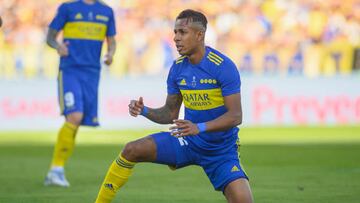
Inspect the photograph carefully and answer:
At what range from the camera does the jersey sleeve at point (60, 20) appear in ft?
33.9

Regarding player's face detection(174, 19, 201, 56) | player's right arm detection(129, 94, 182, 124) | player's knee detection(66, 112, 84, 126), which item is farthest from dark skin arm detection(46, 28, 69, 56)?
player's face detection(174, 19, 201, 56)

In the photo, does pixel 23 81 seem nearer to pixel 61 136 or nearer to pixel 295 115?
pixel 295 115

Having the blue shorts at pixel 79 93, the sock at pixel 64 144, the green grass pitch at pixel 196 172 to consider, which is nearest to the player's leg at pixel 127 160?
the green grass pitch at pixel 196 172

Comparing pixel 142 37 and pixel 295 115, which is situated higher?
pixel 142 37

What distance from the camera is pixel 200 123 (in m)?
6.45

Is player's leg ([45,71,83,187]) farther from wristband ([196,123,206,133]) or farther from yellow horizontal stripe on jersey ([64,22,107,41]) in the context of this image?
wristband ([196,123,206,133])

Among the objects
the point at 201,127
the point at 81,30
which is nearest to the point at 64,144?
the point at 81,30

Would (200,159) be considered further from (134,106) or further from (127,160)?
(134,106)

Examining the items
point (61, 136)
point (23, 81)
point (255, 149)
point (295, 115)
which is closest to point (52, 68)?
point (23, 81)

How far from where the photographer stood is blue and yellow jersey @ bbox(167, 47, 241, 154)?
6578mm

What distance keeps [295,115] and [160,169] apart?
370 inches

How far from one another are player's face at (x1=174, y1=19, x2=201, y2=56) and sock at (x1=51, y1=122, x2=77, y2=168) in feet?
12.2

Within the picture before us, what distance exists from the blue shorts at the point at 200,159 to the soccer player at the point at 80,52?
358 cm

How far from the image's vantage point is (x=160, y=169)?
11922mm
